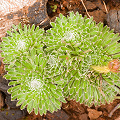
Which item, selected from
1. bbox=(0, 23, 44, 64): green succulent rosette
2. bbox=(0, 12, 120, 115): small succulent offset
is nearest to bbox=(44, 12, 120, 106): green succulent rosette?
bbox=(0, 12, 120, 115): small succulent offset

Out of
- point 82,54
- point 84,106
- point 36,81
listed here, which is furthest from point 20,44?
point 84,106

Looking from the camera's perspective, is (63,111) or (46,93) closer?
(46,93)

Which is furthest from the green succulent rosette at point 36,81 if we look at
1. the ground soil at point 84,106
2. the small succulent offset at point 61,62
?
the ground soil at point 84,106

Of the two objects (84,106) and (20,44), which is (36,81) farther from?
(84,106)

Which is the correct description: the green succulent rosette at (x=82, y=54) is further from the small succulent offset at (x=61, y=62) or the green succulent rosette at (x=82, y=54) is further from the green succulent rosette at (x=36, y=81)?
the green succulent rosette at (x=36, y=81)

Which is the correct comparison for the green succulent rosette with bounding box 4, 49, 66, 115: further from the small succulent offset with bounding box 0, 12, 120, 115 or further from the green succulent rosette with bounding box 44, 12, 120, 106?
the green succulent rosette with bounding box 44, 12, 120, 106

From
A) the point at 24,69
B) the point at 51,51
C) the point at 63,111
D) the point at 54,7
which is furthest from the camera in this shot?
the point at 54,7

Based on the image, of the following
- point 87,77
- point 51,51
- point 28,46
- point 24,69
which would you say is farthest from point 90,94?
point 28,46

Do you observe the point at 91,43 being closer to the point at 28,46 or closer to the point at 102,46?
the point at 102,46
